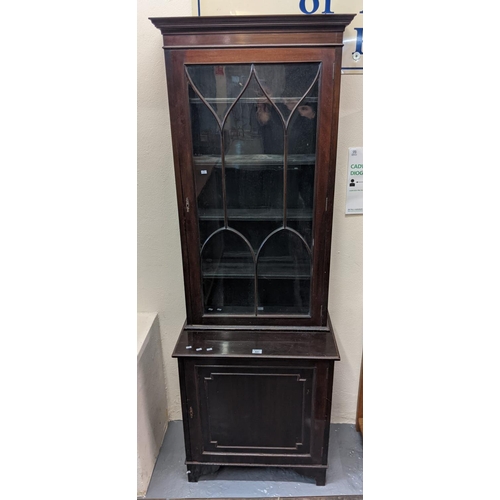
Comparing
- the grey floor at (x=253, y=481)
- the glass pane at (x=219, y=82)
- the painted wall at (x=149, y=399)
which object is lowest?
the grey floor at (x=253, y=481)

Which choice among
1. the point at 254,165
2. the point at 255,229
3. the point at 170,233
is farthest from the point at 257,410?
the point at 254,165

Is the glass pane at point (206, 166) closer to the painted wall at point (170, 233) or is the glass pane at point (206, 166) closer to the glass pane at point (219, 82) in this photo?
the glass pane at point (219, 82)

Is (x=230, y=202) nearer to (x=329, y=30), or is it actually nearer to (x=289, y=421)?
(x=329, y=30)

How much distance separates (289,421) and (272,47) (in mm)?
1229

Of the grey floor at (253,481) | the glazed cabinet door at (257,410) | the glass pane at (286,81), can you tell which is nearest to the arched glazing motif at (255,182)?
the glass pane at (286,81)

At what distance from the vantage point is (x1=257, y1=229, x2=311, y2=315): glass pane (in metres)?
1.26

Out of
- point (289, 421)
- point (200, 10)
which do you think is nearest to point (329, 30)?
point (200, 10)

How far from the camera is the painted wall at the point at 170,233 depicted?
1.26 metres

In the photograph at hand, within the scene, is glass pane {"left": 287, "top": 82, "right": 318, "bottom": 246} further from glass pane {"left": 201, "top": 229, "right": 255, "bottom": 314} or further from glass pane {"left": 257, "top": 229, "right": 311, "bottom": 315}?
glass pane {"left": 201, "top": 229, "right": 255, "bottom": 314}

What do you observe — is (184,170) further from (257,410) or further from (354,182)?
(257,410)

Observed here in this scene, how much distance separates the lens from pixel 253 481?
1.37 metres

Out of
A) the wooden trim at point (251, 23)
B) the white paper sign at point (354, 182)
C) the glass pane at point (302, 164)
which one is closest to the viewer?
the wooden trim at point (251, 23)

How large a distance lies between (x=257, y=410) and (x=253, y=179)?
2.68ft

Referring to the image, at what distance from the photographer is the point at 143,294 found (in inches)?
59.5
